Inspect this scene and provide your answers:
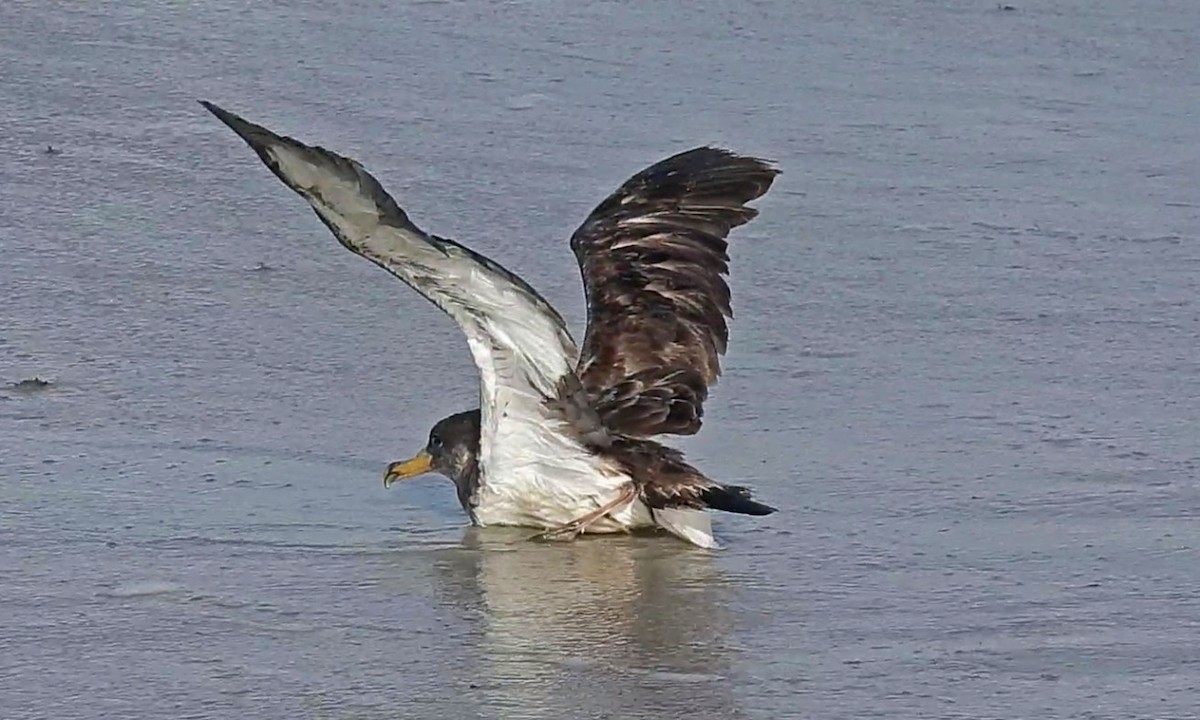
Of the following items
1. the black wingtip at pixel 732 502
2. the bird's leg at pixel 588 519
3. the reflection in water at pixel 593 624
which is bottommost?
the reflection in water at pixel 593 624

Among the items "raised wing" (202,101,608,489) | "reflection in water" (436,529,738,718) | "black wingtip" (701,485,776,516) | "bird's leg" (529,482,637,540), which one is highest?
"raised wing" (202,101,608,489)

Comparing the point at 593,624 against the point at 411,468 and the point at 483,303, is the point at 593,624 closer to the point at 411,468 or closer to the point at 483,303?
the point at 483,303

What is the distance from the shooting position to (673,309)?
6312 millimetres

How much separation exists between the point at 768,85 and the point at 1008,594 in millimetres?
4621

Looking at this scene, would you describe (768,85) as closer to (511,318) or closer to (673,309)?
(673,309)

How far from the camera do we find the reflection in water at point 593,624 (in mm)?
4547

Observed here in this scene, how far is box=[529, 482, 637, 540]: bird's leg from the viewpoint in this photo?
5.94 m

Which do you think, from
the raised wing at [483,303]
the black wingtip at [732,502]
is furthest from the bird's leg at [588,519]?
the black wingtip at [732,502]

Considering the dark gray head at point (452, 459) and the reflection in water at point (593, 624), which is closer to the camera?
the reflection in water at point (593, 624)

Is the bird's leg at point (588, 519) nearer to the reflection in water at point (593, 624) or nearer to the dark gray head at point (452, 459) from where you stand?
the reflection in water at point (593, 624)

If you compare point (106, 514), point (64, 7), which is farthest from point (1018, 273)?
point (64, 7)

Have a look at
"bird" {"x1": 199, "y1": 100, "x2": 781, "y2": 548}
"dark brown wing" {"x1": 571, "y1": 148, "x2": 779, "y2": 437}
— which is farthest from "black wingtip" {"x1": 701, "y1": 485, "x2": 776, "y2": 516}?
"dark brown wing" {"x1": 571, "y1": 148, "x2": 779, "y2": 437}

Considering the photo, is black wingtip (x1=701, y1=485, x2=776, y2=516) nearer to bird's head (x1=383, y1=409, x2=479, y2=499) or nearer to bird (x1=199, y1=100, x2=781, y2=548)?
bird (x1=199, y1=100, x2=781, y2=548)

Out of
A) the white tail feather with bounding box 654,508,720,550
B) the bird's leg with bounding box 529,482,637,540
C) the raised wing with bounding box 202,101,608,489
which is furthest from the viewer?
the bird's leg with bounding box 529,482,637,540
